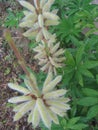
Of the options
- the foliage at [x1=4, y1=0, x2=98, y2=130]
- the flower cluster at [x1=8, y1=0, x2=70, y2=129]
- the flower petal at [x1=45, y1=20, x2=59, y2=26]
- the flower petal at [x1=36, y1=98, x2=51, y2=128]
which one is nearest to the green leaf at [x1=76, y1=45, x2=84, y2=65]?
the foliage at [x1=4, y1=0, x2=98, y2=130]

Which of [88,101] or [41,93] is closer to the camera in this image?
[41,93]

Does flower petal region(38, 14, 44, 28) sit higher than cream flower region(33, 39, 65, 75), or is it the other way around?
flower petal region(38, 14, 44, 28)

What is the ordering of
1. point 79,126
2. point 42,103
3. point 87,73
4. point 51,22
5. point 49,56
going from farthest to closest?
point 79,126
point 87,73
point 49,56
point 51,22
point 42,103

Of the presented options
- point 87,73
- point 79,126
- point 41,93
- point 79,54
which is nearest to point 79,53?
point 79,54

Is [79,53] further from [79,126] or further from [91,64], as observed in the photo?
[79,126]

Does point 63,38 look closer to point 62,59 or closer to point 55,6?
point 55,6

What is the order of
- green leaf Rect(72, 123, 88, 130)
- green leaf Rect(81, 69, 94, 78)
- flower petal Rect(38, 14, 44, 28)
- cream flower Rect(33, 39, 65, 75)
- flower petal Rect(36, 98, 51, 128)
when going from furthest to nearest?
green leaf Rect(72, 123, 88, 130) < green leaf Rect(81, 69, 94, 78) < cream flower Rect(33, 39, 65, 75) < flower petal Rect(38, 14, 44, 28) < flower petal Rect(36, 98, 51, 128)

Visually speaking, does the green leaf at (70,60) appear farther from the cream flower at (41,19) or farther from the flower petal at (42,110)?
the flower petal at (42,110)

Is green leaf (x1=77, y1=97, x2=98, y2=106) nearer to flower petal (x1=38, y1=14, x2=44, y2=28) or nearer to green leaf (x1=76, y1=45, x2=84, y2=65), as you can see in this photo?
green leaf (x1=76, y1=45, x2=84, y2=65)

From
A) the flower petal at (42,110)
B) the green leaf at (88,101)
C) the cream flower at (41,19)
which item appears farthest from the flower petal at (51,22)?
the green leaf at (88,101)
